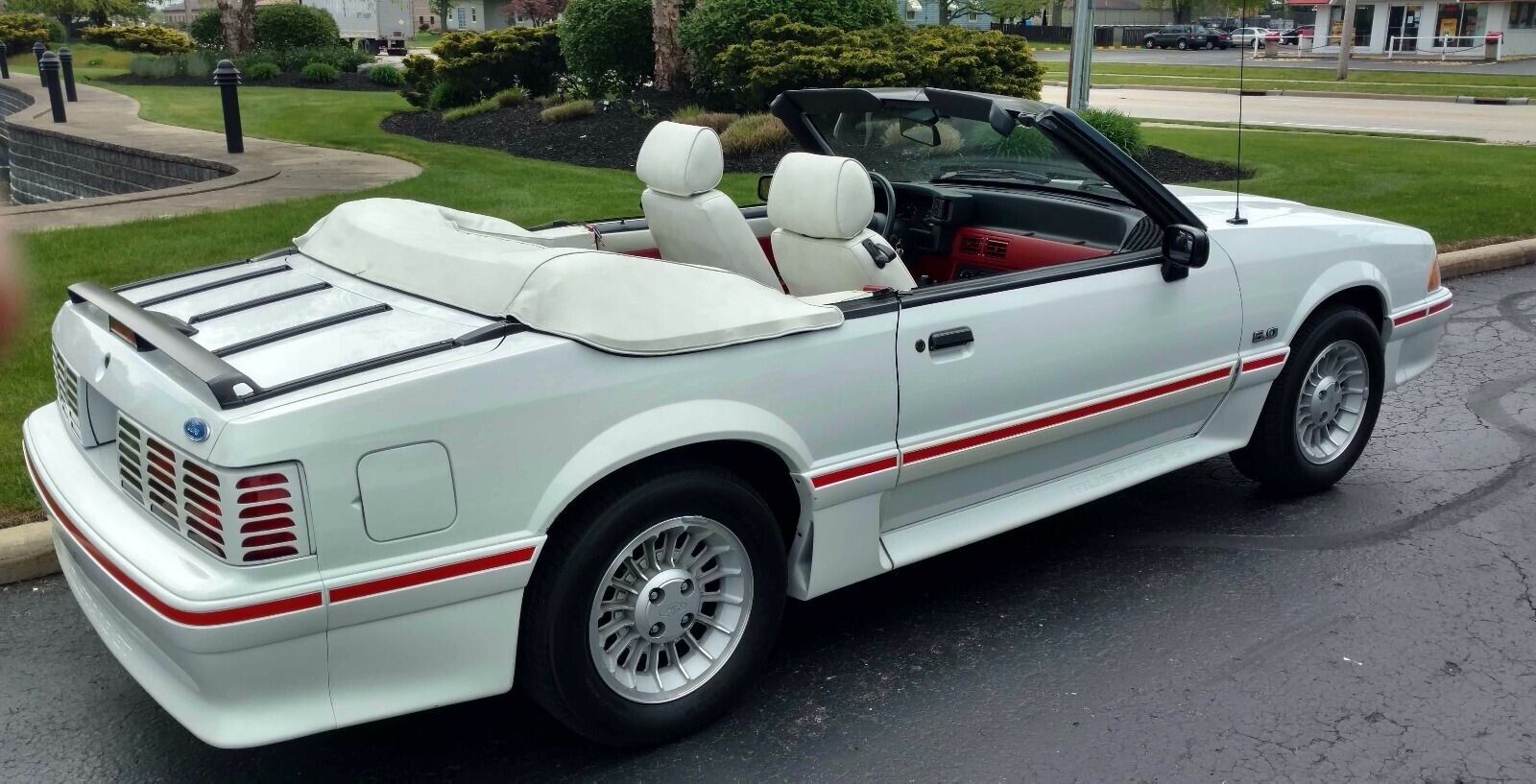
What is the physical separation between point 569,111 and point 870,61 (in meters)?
4.46

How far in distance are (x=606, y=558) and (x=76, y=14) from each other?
191 ft

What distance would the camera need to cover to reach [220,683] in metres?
2.70

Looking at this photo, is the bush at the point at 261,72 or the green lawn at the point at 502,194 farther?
the bush at the point at 261,72

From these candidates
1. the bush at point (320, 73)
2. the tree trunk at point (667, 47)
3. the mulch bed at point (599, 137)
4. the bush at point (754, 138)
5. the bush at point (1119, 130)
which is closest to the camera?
the bush at point (754, 138)

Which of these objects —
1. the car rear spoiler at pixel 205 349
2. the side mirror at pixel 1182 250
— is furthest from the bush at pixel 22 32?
the side mirror at pixel 1182 250

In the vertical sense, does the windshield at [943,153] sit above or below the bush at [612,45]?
below

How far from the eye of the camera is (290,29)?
32.8m

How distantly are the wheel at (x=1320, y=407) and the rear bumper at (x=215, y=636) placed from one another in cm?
355

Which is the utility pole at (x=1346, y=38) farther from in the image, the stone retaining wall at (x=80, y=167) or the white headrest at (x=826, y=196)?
the white headrest at (x=826, y=196)

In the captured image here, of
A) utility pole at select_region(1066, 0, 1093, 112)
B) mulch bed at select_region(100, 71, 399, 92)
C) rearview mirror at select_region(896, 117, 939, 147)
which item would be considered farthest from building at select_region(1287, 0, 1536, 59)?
rearview mirror at select_region(896, 117, 939, 147)

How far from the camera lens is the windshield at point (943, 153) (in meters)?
4.64

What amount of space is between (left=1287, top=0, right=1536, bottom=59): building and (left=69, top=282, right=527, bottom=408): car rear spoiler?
5141 centimetres

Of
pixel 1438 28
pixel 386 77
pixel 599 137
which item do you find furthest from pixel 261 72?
pixel 1438 28

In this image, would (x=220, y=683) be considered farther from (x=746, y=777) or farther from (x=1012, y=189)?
(x=1012, y=189)
